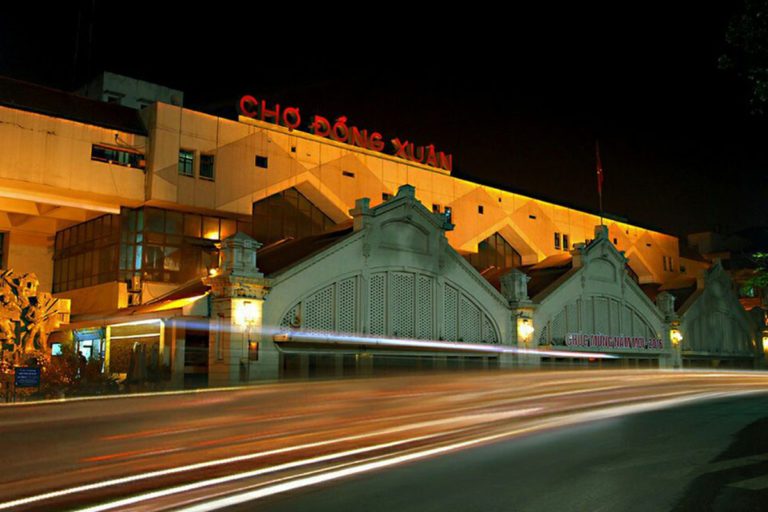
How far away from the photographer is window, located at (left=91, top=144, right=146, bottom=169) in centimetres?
3781

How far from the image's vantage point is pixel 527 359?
4069 cm

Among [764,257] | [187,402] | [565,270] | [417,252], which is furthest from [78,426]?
[565,270]

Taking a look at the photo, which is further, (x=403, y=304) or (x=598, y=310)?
(x=598, y=310)

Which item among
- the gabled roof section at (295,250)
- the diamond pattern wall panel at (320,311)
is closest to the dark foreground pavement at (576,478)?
the diamond pattern wall panel at (320,311)

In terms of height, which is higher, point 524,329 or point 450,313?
point 450,313

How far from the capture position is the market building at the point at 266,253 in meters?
31.0

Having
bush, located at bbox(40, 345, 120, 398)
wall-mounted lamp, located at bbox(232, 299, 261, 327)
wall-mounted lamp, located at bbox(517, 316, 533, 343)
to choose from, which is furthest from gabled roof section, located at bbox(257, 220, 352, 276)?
wall-mounted lamp, located at bbox(517, 316, 533, 343)

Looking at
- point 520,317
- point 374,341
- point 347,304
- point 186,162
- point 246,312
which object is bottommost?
point 374,341

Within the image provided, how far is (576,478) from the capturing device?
35.0 feet

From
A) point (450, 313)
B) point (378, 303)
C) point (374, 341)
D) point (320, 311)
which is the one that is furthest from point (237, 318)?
point (450, 313)

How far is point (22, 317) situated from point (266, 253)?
11.6 m

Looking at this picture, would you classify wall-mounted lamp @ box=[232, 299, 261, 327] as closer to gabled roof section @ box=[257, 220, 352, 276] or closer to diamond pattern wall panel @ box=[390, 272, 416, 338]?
gabled roof section @ box=[257, 220, 352, 276]

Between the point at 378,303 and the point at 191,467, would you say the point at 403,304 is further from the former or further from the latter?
the point at 191,467

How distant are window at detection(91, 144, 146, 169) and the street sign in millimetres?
15802
